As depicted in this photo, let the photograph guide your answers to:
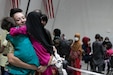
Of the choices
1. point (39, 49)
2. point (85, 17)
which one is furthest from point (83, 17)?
point (39, 49)

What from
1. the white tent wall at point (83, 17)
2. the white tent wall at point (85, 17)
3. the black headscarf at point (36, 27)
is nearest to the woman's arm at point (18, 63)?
the black headscarf at point (36, 27)

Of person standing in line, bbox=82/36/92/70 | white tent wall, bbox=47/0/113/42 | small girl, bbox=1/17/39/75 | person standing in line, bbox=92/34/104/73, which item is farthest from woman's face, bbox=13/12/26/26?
white tent wall, bbox=47/0/113/42

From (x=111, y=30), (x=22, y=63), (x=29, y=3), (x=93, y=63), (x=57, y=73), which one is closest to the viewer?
(x=22, y=63)

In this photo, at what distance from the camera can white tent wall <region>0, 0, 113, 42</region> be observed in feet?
47.2

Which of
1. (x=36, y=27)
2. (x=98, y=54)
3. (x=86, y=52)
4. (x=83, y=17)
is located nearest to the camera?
(x=36, y=27)

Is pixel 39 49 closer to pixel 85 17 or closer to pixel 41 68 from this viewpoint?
pixel 41 68

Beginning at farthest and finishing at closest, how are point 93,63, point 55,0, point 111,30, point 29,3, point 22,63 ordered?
point 111,30, point 55,0, point 29,3, point 93,63, point 22,63

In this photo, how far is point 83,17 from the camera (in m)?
14.8

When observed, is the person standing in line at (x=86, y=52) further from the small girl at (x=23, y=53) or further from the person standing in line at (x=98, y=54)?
the small girl at (x=23, y=53)

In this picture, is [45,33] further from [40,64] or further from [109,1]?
[109,1]

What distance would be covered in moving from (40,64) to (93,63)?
6.76 meters

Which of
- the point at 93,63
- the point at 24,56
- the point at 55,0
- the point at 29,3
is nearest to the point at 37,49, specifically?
the point at 24,56

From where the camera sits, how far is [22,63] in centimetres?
264

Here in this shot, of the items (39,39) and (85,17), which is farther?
(85,17)
